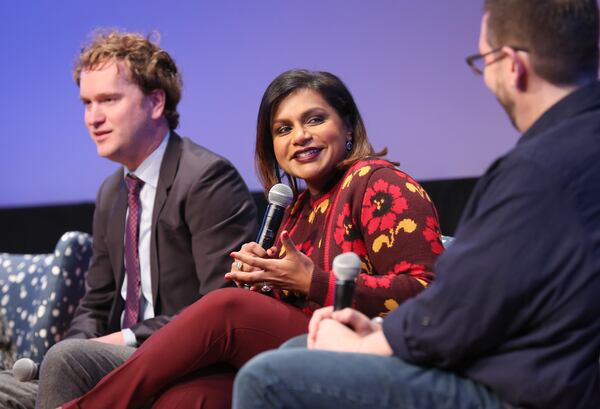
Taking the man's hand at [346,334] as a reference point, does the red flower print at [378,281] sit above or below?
below

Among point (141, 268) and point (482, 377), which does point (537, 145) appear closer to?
point (482, 377)

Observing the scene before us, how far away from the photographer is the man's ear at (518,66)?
1259 millimetres

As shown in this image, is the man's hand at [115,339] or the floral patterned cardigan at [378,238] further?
the man's hand at [115,339]

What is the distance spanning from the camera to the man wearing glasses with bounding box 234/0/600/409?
115 cm

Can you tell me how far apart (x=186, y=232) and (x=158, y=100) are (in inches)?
19.8

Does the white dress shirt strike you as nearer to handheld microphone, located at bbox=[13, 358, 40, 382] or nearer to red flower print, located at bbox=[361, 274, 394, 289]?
handheld microphone, located at bbox=[13, 358, 40, 382]

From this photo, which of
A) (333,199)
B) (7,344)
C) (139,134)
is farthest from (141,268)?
(333,199)

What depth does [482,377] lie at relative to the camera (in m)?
1.20

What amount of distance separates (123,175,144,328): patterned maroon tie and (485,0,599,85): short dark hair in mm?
1515

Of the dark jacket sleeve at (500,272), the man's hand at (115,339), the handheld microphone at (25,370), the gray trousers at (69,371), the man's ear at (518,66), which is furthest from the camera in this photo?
the handheld microphone at (25,370)

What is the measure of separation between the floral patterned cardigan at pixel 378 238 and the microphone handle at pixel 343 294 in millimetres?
405

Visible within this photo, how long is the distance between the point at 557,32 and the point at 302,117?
36.8 inches

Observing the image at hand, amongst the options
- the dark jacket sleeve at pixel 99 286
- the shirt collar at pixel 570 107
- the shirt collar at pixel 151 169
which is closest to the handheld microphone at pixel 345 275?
the shirt collar at pixel 570 107

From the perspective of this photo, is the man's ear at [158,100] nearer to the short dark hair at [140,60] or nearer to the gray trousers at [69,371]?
the short dark hair at [140,60]
